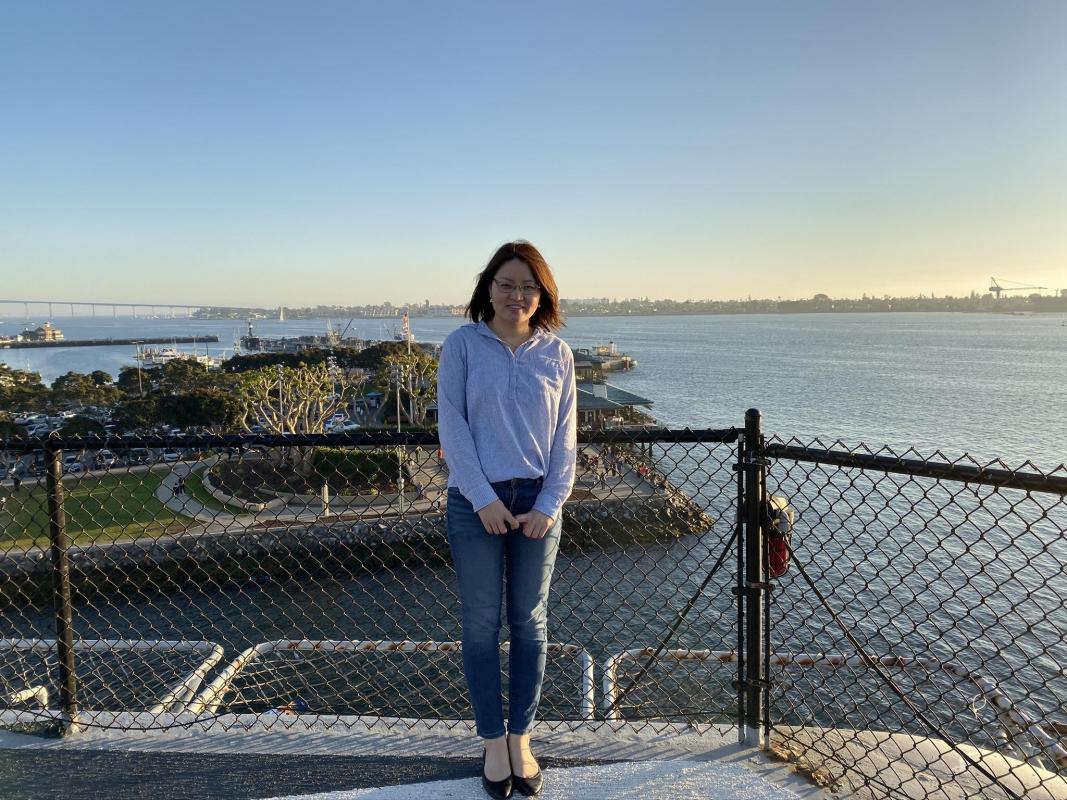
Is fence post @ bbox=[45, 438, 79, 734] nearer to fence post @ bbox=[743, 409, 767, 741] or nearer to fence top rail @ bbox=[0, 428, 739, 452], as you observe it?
fence top rail @ bbox=[0, 428, 739, 452]

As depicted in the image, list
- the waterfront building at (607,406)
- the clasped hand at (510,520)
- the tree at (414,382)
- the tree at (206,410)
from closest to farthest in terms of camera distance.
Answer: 1. the clasped hand at (510,520)
2. the tree at (206,410)
3. the waterfront building at (607,406)
4. the tree at (414,382)

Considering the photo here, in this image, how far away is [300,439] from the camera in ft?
8.34

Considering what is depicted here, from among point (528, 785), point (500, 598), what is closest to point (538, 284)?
point (500, 598)

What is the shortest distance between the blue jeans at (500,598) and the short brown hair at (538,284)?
558mm

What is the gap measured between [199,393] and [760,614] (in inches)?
1281

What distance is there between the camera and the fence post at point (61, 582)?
96.1 inches

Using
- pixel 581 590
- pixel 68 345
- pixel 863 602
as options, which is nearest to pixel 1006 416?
pixel 863 602

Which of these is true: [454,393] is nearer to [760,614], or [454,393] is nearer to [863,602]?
[760,614]

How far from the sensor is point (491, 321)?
2215mm

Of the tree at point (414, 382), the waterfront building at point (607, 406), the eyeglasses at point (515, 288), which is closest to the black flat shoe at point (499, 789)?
the eyeglasses at point (515, 288)

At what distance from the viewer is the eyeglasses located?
212cm

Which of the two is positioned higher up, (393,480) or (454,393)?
(454,393)

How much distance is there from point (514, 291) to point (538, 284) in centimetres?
8

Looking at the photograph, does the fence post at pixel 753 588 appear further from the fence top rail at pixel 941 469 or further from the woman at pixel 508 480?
the woman at pixel 508 480
